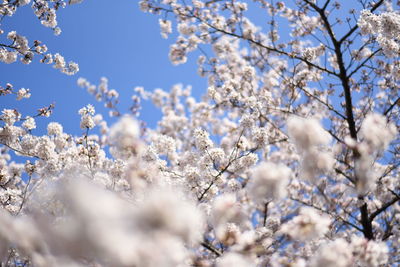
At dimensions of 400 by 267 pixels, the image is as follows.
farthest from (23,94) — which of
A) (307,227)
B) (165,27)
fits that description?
(307,227)

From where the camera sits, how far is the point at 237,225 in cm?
333

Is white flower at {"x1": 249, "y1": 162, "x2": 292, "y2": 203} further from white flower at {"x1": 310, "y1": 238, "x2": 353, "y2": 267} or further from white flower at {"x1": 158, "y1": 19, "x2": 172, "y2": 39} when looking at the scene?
white flower at {"x1": 158, "y1": 19, "x2": 172, "y2": 39}

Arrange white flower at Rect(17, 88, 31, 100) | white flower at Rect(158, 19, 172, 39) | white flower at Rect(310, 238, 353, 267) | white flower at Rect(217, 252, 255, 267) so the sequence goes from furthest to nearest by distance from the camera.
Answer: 1. white flower at Rect(158, 19, 172, 39)
2. white flower at Rect(17, 88, 31, 100)
3. white flower at Rect(310, 238, 353, 267)
4. white flower at Rect(217, 252, 255, 267)

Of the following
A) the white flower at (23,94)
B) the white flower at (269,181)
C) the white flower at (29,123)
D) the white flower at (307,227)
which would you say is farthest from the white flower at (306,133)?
the white flower at (23,94)

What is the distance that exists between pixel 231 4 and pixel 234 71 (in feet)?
9.83

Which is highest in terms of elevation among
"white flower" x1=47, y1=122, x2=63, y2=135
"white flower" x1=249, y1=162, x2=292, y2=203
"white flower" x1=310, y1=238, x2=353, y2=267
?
"white flower" x1=47, y1=122, x2=63, y2=135

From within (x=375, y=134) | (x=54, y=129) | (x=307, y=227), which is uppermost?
(x=54, y=129)

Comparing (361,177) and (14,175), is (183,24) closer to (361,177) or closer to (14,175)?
(14,175)

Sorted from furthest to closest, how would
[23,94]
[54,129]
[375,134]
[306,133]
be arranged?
[23,94] → [54,129] → [375,134] → [306,133]

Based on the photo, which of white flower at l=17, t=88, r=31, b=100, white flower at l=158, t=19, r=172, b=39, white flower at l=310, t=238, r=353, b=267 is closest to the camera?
white flower at l=310, t=238, r=353, b=267

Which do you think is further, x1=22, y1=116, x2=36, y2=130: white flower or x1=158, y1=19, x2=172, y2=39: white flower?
x1=158, y1=19, x2=172, y2=39: white flower

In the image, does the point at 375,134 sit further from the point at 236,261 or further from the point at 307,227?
the point at 236,261

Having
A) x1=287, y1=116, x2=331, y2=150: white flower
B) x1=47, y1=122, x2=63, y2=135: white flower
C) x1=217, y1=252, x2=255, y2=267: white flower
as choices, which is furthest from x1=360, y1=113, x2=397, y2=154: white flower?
x1=47, y1=122, x2=63, y2=135: white flower

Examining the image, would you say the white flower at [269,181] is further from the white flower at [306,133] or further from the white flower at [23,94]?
the white flower at [23,94]
